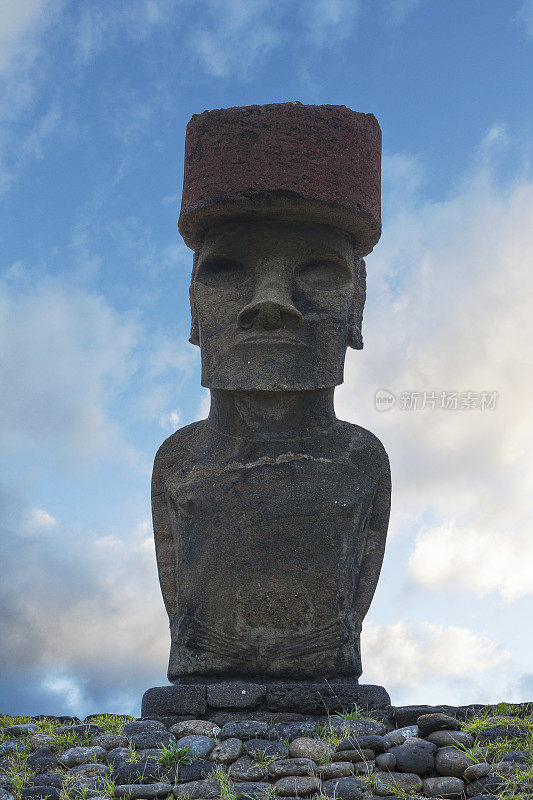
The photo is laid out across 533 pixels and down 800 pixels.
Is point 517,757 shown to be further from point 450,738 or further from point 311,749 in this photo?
point 311,749

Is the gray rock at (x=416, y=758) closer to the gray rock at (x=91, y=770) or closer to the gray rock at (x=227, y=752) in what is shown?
the gray rock at (x=227, y=752)

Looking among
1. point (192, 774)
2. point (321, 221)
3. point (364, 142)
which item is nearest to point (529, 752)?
point (192, 774)

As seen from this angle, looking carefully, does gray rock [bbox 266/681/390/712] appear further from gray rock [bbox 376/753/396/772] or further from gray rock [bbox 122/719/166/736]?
gray rock [bbox 376/753/396/772]

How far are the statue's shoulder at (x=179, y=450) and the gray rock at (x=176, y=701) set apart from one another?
1723 mm

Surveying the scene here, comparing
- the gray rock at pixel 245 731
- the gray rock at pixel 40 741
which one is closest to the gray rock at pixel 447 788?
the gray rock at pixel 245 731

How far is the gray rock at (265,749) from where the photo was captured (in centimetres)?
595

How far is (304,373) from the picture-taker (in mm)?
7598

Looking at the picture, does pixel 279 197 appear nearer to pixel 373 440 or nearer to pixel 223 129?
pixel 223 129

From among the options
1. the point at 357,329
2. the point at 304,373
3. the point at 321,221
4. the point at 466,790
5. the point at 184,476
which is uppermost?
the point at 321,221

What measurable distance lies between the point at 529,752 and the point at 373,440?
2.91 metres

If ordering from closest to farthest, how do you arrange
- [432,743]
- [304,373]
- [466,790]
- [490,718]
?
[466,790]
[432,743]
[490,718]
[304,373]

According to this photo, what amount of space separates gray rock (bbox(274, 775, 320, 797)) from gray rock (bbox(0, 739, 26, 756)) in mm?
2022

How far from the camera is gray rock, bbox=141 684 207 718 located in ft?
22.9

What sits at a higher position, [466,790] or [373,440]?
[373,440]
